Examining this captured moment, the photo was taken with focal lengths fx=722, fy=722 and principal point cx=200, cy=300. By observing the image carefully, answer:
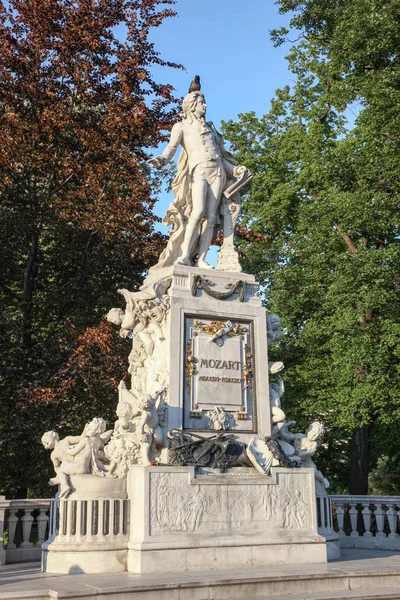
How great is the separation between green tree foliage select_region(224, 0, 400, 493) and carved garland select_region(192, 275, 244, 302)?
6.90 metres

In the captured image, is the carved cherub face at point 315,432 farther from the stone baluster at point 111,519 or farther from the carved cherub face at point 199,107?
the carved cherub face at point 199,107

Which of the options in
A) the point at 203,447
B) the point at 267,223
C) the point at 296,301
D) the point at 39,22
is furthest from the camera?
the point at 267,223

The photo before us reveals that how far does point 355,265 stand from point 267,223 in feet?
19.0

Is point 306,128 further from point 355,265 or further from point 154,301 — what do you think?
point 154,301

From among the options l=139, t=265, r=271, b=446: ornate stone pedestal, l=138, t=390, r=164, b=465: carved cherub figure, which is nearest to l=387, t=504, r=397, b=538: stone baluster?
l=139, t=265, r=271, b=446: ornate stone pedestal

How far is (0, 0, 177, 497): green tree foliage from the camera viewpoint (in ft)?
49.3

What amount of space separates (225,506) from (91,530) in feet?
5.49

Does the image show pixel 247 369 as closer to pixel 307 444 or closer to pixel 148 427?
pixel 307 444

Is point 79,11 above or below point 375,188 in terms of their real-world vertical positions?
above

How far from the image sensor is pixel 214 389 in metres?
10.0

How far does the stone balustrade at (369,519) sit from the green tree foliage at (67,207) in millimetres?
5073

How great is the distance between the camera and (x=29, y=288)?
16.6 m

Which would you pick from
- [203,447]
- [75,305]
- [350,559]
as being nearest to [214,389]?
[203,447]

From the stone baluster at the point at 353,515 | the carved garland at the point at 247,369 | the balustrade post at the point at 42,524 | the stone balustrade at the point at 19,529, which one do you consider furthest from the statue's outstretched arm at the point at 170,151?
the stone baluster at the point at 353,515
